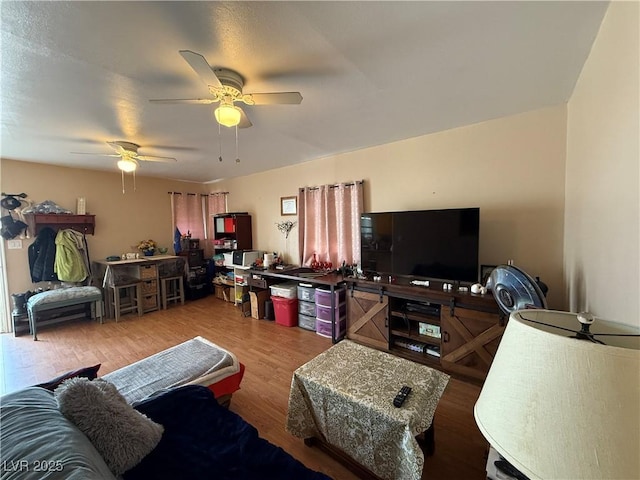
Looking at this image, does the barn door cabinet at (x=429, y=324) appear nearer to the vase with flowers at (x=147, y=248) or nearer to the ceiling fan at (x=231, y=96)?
the ceiling fan at (x=231, y=96)

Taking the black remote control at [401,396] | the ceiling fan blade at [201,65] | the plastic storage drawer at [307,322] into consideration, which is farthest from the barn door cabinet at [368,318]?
the ceiling fan blade at [201,65]

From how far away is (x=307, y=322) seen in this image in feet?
11.7

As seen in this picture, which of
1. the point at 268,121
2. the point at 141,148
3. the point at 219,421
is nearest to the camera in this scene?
the point at 219,421

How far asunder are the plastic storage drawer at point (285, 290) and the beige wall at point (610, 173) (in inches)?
114

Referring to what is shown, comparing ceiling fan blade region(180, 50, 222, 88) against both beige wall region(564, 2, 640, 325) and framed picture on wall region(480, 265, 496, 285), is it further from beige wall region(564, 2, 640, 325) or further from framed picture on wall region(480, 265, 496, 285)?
framed picture on wall region(480, 265, 496, 285)

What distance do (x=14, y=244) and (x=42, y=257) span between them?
0.37m

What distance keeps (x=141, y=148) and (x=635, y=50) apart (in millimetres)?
4138

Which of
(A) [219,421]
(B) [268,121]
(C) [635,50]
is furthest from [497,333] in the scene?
(B) [268,121]

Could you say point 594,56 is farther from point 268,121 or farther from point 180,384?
point 180,384

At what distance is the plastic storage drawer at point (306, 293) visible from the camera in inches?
138

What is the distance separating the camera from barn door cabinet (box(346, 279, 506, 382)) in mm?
2205

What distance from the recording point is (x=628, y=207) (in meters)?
1.02

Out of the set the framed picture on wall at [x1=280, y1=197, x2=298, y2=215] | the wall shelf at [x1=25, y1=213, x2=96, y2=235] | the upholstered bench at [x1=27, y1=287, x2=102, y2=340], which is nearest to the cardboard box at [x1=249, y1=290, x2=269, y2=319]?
the framed picture on wall at [x1=280, y1=197, x2=298, y2=215]

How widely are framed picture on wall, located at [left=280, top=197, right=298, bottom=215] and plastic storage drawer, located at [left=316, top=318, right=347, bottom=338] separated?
1.82m
